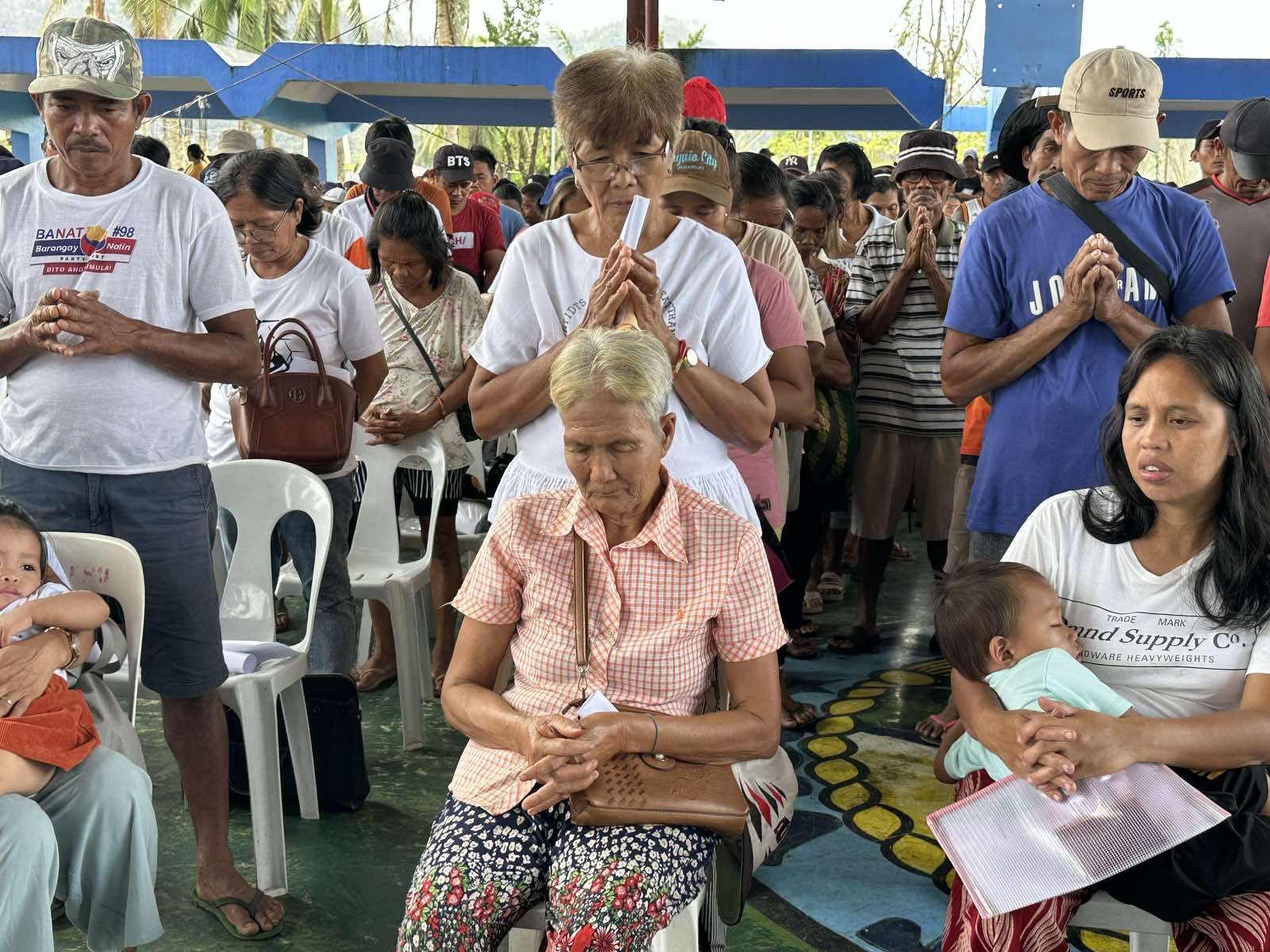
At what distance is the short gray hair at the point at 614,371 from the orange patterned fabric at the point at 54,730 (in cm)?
108

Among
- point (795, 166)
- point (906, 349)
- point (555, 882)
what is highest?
point (795, 166)

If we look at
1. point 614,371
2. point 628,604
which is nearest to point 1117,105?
point 614,371

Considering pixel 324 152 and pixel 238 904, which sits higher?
pixel 324 152

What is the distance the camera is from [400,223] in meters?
4.09

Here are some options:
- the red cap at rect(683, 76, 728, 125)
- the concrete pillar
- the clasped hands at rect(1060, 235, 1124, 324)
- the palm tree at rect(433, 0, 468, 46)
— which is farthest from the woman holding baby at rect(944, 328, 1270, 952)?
the palm tree at rect(433, 0, 468, 46)

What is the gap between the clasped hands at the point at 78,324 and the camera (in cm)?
242

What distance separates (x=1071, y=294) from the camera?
8.81ft

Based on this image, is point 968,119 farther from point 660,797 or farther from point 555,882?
point 555,882

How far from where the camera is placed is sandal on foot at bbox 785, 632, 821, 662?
462 cm

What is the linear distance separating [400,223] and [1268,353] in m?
2.59

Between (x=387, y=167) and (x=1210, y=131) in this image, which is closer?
(x=1210, y=131)

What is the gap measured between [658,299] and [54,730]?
1346 mm

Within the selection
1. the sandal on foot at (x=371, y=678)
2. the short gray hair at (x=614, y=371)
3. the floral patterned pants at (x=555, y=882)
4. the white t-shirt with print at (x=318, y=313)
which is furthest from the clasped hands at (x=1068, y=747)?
the sandal on foot at (x=371, y=678)

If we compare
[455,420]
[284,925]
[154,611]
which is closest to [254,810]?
[284,925]
